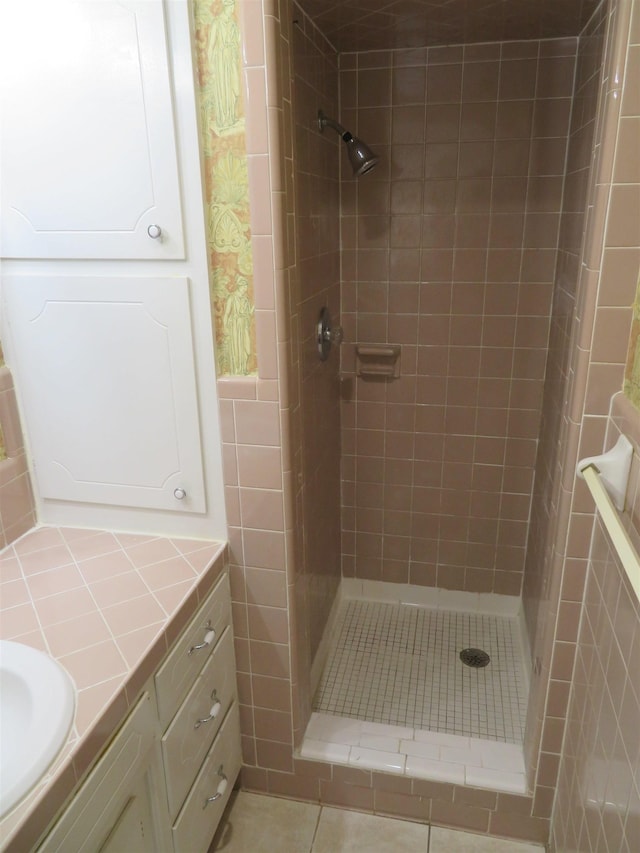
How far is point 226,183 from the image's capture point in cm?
128

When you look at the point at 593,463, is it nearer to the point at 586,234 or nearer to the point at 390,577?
the point at 586,234

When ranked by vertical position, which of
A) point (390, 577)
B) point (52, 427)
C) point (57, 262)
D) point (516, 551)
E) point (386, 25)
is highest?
point (386, 25)

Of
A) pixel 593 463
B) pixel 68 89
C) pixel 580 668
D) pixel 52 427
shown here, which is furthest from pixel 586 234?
pixel 52 427

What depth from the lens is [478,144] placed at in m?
1.93

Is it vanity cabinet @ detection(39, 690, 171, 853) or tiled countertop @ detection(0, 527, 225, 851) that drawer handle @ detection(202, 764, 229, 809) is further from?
tiled countertop @ detection(0, 527, 225, 851)

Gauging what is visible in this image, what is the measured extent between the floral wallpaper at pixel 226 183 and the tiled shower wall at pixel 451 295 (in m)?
0.86

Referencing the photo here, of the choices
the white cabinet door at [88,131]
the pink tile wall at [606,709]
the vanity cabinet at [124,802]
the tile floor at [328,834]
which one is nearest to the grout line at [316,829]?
the tile floor at [328,834]

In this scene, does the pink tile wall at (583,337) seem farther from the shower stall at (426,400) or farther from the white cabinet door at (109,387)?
the white cabinet door at (109,387)

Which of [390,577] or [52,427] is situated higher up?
[52,427]

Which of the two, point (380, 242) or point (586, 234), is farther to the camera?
point (380, 242)

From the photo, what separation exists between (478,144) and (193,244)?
1.09 meters

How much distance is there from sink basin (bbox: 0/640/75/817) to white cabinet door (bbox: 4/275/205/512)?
19.4 inches

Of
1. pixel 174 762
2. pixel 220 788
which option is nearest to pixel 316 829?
pixel 220 788

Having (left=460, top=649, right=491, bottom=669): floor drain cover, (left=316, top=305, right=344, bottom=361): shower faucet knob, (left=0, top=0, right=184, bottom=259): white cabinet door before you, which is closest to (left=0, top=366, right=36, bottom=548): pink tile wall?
(left=0, top=0, right=184, bottom=259): white cabinet door
